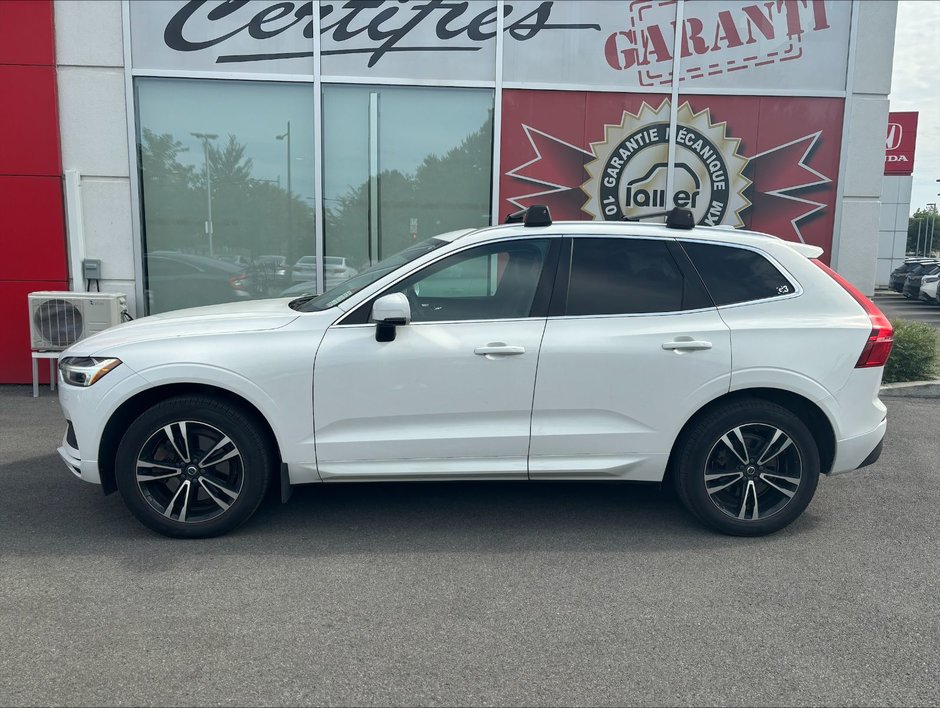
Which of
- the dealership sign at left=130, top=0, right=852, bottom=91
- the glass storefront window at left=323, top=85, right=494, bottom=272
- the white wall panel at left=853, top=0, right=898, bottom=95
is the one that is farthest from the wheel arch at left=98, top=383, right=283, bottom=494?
the white wall panel at left=853, top=0, right=898, bottom=95

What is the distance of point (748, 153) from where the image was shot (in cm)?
891

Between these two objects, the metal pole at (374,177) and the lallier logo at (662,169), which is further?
the lallier logo at (662,169)

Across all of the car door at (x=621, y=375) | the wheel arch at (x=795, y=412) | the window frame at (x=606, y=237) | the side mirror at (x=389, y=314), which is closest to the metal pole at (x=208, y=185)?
the side mirror at (x=389, y=314)

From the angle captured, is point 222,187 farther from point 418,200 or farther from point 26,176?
point 418,200

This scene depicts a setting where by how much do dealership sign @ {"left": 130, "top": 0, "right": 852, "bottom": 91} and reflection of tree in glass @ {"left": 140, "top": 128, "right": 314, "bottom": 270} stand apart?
92 centimetres

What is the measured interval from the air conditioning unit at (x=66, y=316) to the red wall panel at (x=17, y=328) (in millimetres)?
559

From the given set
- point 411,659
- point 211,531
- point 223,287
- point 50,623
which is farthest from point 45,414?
point 411,659

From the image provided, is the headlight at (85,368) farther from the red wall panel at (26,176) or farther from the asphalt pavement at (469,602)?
the red wall panel at (26,176)

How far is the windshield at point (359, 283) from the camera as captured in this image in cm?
460

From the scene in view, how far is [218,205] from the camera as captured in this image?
28.2 ft

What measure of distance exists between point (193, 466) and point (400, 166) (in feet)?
17.3

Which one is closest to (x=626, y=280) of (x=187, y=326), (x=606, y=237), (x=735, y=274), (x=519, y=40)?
(x=606, y=237)

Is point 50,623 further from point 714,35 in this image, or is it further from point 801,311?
point 714,35

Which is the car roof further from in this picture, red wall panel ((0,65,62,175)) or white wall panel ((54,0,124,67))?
red wall panel ((0,65,62,175))
